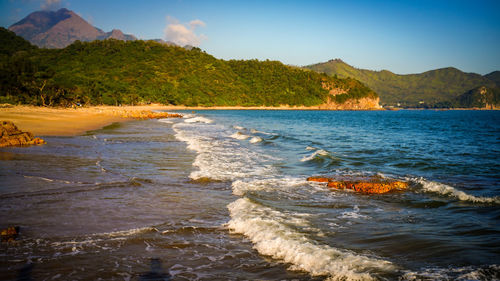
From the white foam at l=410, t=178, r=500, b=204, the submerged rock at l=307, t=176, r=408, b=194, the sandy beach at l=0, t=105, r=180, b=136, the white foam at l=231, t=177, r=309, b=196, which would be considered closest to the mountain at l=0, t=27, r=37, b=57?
the sandy beach at l=0, t=105, r=180, b=136

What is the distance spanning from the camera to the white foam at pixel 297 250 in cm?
443

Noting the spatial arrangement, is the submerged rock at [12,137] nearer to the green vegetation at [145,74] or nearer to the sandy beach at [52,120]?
the sandy beach at [52,120]

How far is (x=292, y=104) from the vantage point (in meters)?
194

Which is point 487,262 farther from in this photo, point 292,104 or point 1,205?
point 292,104

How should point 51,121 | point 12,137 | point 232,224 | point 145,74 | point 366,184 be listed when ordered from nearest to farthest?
point 232,224, point 366,184, point 12,137, point 51,121, point 145,74

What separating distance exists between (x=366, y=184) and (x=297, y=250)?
17.6 feet

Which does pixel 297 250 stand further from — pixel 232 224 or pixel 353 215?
pixel 353 215

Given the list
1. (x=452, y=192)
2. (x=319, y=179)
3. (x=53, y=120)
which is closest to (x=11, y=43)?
(x=53, y=120)

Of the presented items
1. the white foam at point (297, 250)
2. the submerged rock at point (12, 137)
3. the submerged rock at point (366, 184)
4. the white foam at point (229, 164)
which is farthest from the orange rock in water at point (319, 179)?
the submerged rock at point (12, 137)

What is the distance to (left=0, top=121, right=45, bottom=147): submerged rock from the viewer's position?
617 inches

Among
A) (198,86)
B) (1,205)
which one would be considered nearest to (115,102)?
(198,86)

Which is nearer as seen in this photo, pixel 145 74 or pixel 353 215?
pixel 353 215

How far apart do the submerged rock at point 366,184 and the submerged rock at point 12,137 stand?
1500 centimetres

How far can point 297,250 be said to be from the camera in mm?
5074
